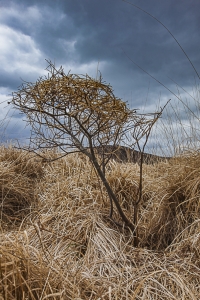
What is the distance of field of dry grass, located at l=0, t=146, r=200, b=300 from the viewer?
1274 millimetres

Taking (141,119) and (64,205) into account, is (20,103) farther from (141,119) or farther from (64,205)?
(64,205)

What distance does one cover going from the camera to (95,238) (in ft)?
6.29

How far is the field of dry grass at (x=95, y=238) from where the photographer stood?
4.18 ft

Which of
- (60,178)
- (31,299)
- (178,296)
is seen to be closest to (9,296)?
(31,299)

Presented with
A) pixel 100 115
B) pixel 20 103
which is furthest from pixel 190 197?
pixel 20 103

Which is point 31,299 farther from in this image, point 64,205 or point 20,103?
point 64,205

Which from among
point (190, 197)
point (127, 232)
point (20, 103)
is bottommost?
point (127, 232)

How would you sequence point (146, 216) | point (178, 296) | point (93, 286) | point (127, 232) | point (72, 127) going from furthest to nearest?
point (146, 216), point (127, 232), point (72, 127), point (178, 296), point (93, 286)

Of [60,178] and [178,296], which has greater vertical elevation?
[60,178]

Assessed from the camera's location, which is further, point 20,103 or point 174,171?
point 174,171

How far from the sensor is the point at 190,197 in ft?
7.17

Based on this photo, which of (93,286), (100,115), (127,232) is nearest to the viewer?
(93,286)

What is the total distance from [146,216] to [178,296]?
3.04ft

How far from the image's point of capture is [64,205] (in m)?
2.42
